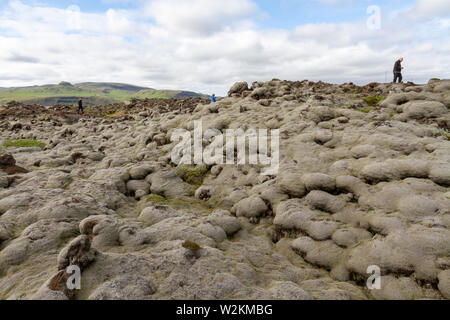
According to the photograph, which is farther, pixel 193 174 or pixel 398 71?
pixel 398 71

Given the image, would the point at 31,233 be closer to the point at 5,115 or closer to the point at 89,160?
the point at 89,160

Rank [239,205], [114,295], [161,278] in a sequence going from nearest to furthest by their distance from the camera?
[114,295] < [161,278] < [239,205]

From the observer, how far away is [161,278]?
302 inches

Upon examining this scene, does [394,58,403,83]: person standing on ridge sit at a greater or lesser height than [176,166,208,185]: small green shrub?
greater

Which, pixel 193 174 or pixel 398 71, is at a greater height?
pixel 398 71

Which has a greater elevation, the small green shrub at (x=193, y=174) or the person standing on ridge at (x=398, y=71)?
the person standing on ridge at (x=398, y=71)

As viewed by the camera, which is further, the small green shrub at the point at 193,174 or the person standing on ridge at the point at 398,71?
the person standing on ridge at the point at 398,71

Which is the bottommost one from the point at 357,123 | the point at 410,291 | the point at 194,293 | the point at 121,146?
the point at 410,291

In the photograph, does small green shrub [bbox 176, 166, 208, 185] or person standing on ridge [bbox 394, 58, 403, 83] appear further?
person standing on ridge [bbox 394, 58, 403, 83]

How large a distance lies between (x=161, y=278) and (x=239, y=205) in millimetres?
7171

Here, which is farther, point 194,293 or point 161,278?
point 161,278

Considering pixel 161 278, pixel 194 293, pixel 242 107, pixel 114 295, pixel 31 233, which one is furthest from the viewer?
pixel 242 107

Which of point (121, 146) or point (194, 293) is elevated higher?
point (121, 146)
